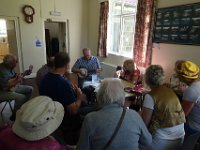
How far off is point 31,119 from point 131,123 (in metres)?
0.62

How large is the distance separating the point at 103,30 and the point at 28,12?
2401 mm

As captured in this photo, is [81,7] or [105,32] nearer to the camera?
[105,32]

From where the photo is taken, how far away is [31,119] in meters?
1.04

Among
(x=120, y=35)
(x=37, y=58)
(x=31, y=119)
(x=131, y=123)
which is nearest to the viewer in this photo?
(x=31, y=119)

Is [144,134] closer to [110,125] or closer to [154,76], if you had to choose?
[110,125]

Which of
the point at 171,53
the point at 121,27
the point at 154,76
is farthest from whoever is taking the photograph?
the point at 121,27

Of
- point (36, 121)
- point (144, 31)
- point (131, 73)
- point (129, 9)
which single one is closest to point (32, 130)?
point (36, 121)

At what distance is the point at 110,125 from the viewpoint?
1.12m

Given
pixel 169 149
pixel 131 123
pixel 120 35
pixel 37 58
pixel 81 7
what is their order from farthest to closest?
pixel 81 7, pixel 37 58, pixel 120 35, pixel 169 149, pixel 131 123

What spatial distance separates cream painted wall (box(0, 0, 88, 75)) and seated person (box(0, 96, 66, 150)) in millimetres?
5125

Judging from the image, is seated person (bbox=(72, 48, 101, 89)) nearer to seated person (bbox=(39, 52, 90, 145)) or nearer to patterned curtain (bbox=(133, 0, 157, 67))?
patterned curtain (bbox=(133, 0, 157, 67))

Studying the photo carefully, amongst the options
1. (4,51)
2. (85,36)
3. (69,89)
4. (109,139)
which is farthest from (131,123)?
(4,51)

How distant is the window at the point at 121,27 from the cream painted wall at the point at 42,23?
4.76 feet

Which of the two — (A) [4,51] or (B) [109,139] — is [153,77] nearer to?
(B) [109,139]
